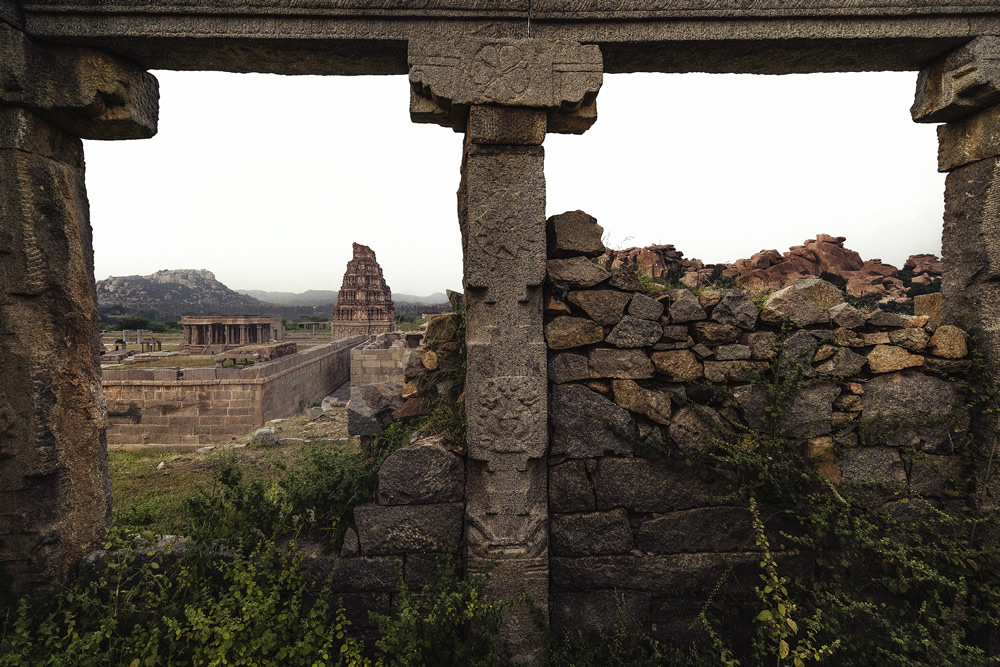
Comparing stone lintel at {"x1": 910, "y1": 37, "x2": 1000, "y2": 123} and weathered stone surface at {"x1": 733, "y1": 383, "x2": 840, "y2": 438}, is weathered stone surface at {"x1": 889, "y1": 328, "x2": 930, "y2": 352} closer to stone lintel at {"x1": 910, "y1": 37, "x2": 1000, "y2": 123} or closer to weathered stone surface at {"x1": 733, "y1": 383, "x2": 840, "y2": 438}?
weathered stone surface at {"x1": 733, "y1": 383, "x2": 840, "y2": 438}

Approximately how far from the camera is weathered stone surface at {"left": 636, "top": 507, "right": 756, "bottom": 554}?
2.68m

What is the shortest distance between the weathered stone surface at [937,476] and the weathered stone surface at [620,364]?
1.79 meters

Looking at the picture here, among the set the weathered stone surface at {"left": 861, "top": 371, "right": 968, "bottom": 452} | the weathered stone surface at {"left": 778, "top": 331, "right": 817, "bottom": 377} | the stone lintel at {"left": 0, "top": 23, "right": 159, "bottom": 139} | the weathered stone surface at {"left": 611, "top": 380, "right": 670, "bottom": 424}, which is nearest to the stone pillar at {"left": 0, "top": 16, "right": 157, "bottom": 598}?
the stone lintel at {"left": 0, "top": 23, "right": 159, "bottom": 139}

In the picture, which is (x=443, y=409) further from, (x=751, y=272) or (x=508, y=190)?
(x=751, y=272)

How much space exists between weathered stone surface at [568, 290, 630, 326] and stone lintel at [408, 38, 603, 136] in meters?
1.10

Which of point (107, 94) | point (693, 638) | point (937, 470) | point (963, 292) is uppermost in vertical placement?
point (107, 94)

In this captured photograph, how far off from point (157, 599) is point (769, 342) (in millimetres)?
3794

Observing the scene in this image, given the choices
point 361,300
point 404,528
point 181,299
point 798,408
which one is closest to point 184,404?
point 404,528

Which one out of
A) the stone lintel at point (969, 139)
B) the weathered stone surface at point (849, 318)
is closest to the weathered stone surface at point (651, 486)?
the weathered stone surface at point (849, 318)

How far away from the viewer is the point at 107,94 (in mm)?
2502

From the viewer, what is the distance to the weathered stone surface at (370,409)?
3.20 metres

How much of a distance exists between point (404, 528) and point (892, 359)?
3.16 m

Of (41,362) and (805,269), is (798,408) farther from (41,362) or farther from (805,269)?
(41,362)

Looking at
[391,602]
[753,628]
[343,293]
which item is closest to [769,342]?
[753,628]
